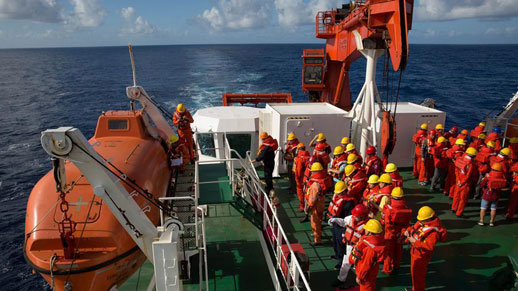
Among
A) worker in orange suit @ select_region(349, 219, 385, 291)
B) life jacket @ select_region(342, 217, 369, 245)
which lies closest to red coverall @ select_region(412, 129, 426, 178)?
life jacket @ select_region(342, 217, 369, 245)

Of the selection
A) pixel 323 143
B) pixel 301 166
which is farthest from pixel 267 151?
pixel 323 143

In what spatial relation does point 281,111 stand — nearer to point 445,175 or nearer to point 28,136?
point 445,175

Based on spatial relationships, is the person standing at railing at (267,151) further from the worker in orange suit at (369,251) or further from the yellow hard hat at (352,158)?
the worker in orange suit at (369,251)

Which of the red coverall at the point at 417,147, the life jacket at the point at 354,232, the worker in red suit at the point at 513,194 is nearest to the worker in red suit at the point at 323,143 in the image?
the red coverall at the point at 417,147

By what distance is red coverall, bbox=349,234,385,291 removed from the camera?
15.4 ft

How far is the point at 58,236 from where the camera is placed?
4902 millimetres

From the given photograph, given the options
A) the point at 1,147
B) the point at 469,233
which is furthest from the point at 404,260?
the point at 1,147

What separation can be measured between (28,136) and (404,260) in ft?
87.8

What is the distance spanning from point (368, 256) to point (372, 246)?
0.15m

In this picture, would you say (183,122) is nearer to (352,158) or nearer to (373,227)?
(352,158)

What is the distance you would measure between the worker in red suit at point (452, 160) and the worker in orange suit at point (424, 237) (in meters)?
3.89

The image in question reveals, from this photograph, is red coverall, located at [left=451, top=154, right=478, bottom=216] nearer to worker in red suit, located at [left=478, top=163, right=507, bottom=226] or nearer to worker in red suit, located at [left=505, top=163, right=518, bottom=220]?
worker in red suit, located at [left=478, top=163, right=507, bottom=226]

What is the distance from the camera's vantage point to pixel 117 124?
7641 millimetres

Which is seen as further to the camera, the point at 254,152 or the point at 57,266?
the point at 254,152
